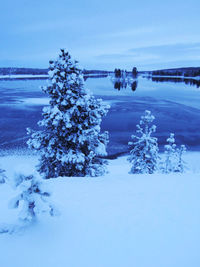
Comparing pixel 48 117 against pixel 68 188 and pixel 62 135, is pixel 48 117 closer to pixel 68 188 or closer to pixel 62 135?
pixel 62 135

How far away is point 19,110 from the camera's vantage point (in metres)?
37.5

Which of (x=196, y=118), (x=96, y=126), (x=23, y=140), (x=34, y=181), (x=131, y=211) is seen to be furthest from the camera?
(x=196, y=118)

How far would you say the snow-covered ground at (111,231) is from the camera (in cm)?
345

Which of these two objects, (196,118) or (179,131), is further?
(196,118)

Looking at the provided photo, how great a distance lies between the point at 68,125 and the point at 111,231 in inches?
217

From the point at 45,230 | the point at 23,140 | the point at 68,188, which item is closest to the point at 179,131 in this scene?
the point at 23,140

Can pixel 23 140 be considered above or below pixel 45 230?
below

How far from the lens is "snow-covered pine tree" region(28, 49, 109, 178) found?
9.08 metres

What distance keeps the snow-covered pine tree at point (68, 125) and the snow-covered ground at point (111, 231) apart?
332 centimetres

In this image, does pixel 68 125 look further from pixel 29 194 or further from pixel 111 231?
pixel 111 231

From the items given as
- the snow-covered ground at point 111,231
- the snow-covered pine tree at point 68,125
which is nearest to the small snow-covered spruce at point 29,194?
the snow-covered ground at point 111,231

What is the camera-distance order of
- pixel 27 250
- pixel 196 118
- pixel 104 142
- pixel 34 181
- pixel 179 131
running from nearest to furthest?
pixel 27 250
pixel 34 181
pixel 104 142
pixel 179 131
pixel 196 118

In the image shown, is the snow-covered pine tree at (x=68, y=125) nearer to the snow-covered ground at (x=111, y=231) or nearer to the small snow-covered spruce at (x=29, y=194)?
the snow-covered ground at (x=111, y=231)

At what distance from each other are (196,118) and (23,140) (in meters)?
27.1
